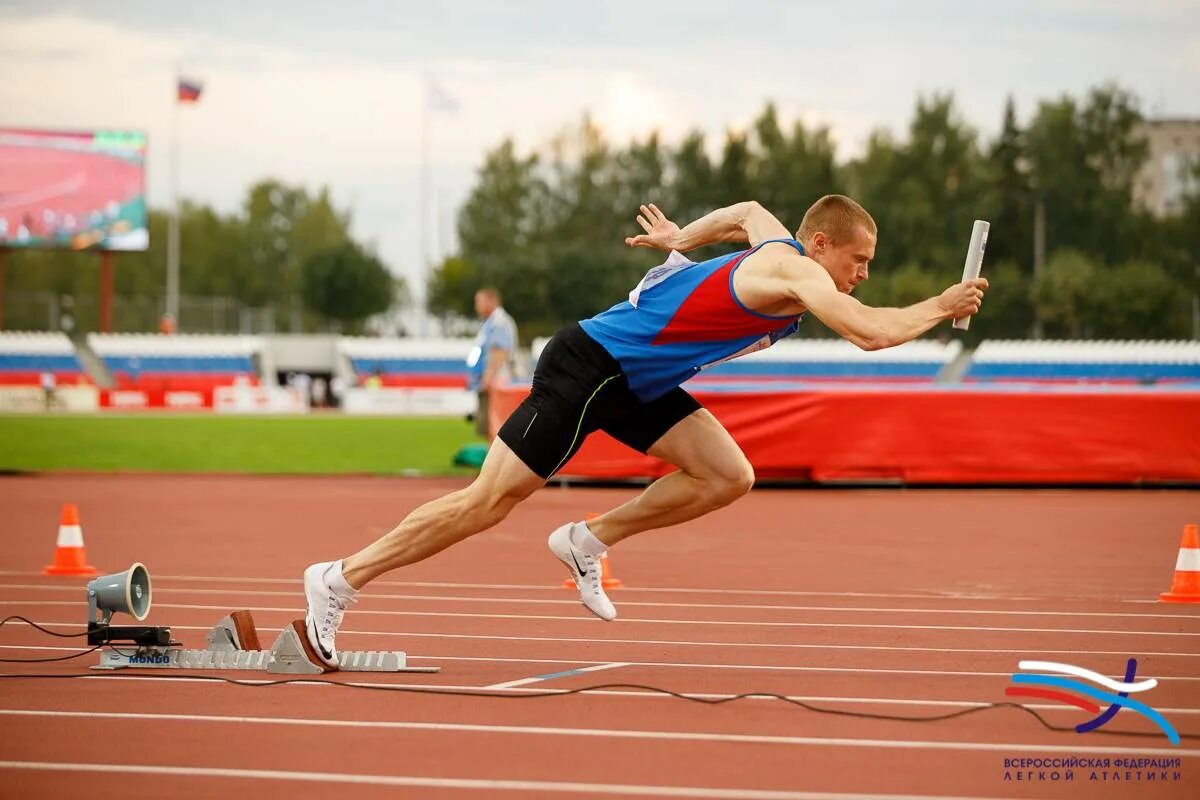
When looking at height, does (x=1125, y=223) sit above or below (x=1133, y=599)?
above

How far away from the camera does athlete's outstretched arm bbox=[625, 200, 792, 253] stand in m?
6.83

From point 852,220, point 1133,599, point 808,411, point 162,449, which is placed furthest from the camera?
point 162,449

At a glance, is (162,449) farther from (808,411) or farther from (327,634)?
(327,634)

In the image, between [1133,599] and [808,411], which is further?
[808,411]

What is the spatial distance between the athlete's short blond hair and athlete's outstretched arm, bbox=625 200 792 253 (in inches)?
14.9

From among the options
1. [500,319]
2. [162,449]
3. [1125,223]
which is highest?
[1125,223]

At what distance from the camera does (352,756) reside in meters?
4.84

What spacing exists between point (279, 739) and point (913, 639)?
11.4ft

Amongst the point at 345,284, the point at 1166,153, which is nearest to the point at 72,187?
the point at 345,284

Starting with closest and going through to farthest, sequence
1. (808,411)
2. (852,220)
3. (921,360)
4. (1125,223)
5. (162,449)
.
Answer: (852,220) < (808,411) < (162,449) < (921,360) < (1125,223)

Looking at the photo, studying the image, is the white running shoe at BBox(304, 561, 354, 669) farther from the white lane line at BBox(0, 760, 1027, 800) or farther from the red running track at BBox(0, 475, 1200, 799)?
the white lane line at BBox(0, 760, 1027, 800)

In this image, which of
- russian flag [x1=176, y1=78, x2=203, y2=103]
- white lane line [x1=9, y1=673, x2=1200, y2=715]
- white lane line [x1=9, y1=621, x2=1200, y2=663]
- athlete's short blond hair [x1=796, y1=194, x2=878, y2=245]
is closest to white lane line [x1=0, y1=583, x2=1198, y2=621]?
white lane line [x1=9, y1=621, x2=1200, y2=663]

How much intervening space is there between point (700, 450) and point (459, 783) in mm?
2565

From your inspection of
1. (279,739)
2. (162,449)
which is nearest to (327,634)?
(279,739)
